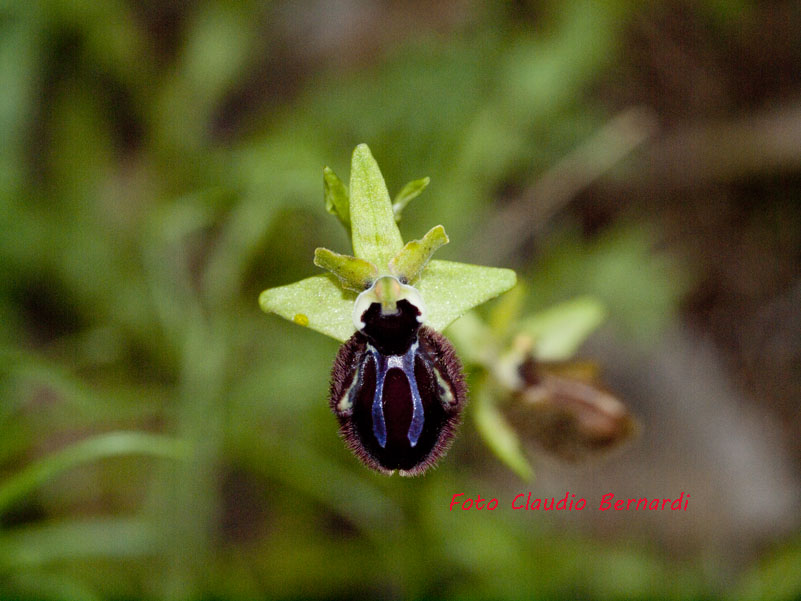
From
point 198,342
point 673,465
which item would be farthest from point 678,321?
point 198,342

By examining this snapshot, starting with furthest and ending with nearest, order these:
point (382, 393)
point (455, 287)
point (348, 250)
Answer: point (348, 250), point (455, 287), point (382, 393)

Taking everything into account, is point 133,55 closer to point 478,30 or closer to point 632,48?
point 478,30

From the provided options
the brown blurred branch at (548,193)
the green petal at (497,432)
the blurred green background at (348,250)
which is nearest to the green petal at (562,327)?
the green petal at (497,432)

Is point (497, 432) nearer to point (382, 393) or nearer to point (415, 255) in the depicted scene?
point (382, 393)

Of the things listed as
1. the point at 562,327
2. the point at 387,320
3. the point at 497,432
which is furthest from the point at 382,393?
the point at 562,327

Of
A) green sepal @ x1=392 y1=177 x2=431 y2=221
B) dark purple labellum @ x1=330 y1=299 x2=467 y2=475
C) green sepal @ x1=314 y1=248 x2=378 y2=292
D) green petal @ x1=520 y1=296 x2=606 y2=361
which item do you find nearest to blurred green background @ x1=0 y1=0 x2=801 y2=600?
green petal @ x1=520 y1=296 x2=606 y2=361

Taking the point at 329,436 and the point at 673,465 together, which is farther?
the point at 673,465
